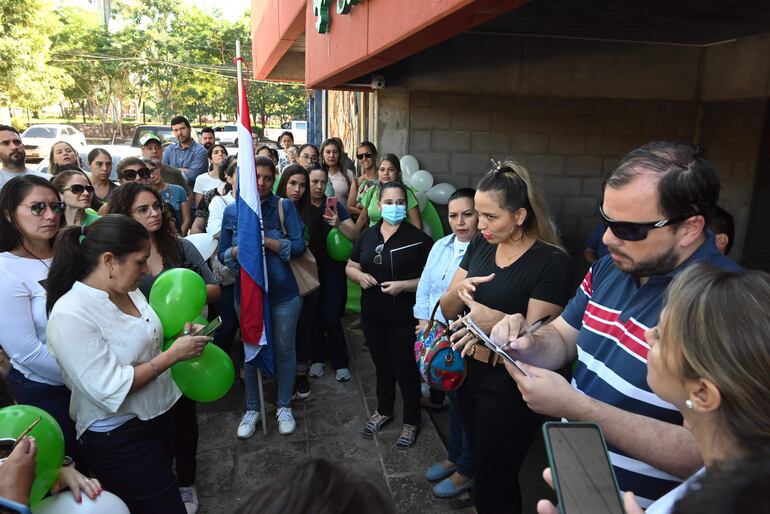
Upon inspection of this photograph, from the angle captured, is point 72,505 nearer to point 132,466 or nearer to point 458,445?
point 132,466

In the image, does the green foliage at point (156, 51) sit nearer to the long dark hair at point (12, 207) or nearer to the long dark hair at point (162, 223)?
the long dark hair at point (162, 223)

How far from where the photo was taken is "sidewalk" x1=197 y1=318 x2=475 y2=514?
3.08 meters

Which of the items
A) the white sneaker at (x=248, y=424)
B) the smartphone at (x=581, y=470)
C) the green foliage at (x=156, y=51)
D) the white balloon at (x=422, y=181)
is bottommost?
the white sneaker at (x=248, y=424)

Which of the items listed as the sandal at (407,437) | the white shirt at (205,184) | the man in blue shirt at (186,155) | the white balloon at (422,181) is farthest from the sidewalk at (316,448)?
the man in blue shirt at (186,155)

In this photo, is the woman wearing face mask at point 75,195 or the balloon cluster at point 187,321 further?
the woman wearing face mask at point 75,195

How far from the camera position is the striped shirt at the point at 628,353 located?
55.4 inches

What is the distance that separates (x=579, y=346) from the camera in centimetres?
167

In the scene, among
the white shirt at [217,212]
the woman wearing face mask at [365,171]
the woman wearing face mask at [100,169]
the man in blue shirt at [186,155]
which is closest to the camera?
the white shirt at [217,212]

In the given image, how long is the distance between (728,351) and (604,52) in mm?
5930

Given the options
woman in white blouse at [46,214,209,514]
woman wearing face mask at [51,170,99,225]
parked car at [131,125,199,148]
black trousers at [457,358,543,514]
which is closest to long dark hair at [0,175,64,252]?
woman in white blouse at [46,214,209,514]

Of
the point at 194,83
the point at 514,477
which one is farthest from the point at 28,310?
the point at 194,83

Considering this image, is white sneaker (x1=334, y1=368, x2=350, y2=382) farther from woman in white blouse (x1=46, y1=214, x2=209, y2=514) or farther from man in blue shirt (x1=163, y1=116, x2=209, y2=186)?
man in blue shirt (x1=163, y1=116, x2=209, y2=186)

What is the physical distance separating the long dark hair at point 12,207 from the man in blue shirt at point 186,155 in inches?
177

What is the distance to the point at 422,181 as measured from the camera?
5.71 meters
